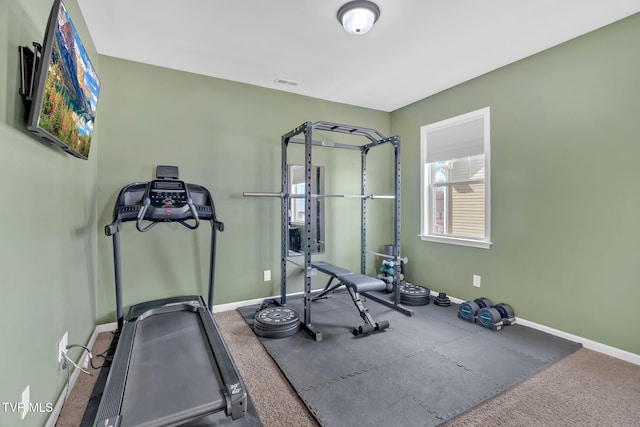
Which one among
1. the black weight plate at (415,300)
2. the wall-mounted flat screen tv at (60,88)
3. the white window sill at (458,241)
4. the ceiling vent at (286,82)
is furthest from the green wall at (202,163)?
the white window sill at (458,241)

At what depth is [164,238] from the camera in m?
3.07

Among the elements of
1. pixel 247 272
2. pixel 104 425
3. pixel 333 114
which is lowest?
pixel 104 425

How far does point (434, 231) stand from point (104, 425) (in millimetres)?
3816

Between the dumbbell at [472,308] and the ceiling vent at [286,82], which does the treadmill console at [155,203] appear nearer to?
the ceiling vent at [286,82]

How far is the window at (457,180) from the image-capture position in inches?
132

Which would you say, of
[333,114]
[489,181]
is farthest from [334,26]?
[489,181]

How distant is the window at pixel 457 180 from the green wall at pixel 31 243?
149 inches

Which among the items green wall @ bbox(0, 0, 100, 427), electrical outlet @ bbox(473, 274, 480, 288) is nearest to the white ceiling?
green wall @ bbox(0, 0, 100, 427)

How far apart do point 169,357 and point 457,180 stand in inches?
140

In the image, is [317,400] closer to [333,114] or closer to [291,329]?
[291,329]

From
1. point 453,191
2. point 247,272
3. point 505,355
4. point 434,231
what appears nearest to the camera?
point 505,355

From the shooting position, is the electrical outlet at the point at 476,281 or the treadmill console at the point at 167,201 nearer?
the treadmill console at the point at 167,201

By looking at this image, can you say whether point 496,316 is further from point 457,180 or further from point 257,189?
point 257,189

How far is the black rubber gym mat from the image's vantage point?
5.77 feet
